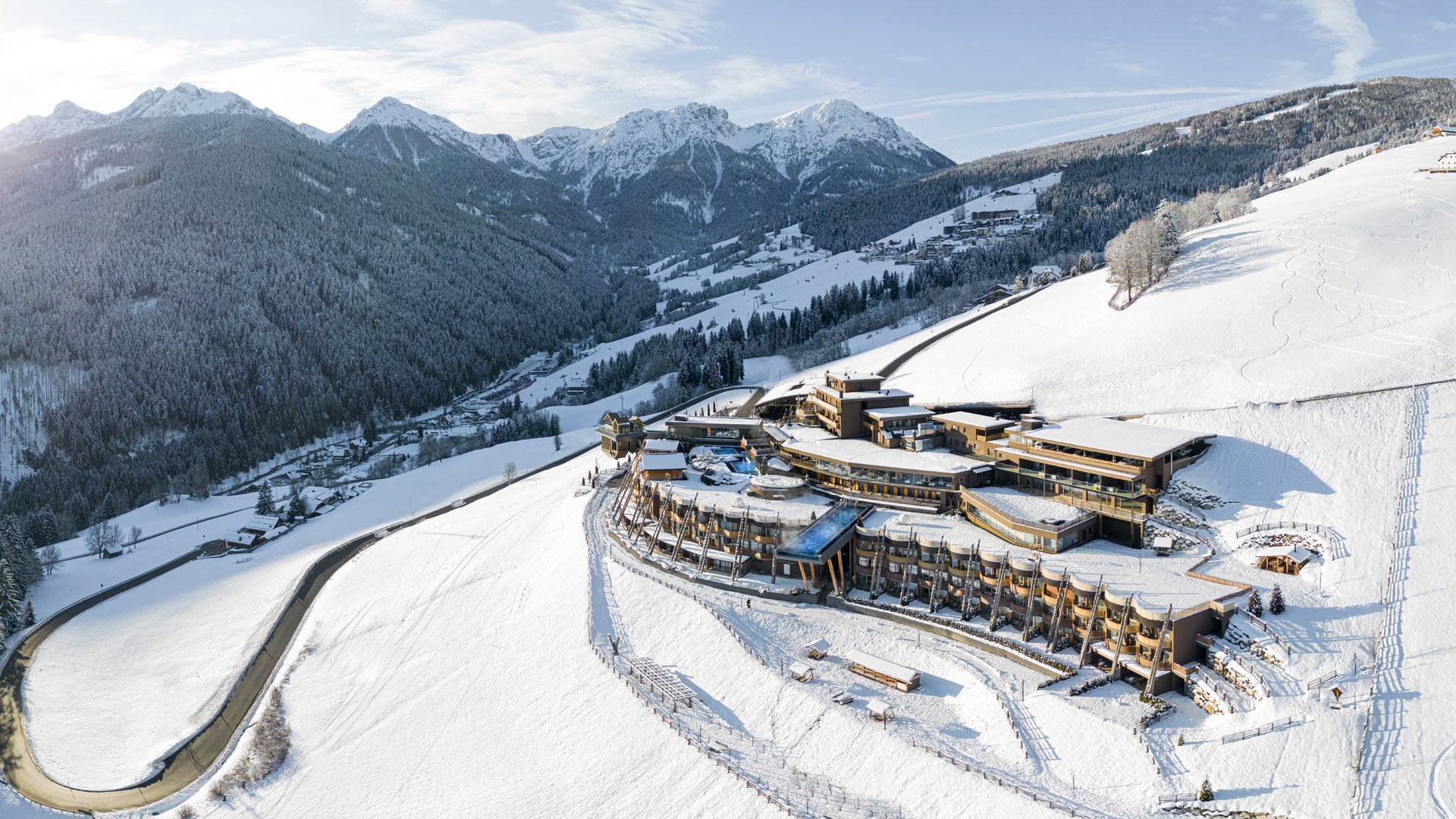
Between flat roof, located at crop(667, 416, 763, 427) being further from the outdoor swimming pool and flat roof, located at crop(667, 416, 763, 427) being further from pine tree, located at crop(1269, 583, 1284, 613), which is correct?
pine tree, located at crop(1269, 583, 1284, 613)

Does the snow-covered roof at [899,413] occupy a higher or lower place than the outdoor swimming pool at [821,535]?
higher

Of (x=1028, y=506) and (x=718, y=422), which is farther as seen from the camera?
(x=718, y=422)

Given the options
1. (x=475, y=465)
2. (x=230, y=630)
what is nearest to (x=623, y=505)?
(x=230, y=630)

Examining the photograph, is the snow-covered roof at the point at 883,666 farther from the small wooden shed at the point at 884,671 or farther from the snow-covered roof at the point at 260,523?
the snow-covered roof at the point at 260,523

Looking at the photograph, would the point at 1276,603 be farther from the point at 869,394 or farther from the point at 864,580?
the point at 869,394

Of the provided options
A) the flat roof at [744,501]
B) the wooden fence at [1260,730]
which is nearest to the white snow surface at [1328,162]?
the flat roof at [744,501]

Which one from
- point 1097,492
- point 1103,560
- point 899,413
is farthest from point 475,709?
point 1097,492

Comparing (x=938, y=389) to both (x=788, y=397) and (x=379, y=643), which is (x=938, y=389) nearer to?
(x=788, y=397)
